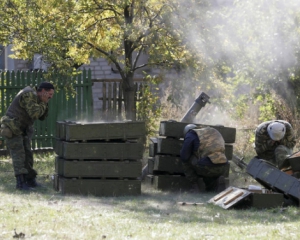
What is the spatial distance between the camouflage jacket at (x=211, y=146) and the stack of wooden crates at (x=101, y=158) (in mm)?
1066

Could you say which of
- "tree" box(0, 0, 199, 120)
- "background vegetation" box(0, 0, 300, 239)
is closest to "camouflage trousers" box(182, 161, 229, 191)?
"background vegetation" box(0, 0, 300, 239)

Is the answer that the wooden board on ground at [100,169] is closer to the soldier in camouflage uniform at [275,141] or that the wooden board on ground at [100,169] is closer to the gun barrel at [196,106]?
the gun barrel at [196,106]

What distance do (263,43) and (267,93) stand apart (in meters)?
1.72

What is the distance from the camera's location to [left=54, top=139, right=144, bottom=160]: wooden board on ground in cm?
1109

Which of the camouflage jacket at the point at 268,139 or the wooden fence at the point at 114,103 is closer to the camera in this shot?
the camouflage jacket at the point at 268,139

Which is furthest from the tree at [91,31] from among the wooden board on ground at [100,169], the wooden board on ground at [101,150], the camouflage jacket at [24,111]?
the wooden board on ground at [100,169]

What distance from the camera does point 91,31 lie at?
15867 mm

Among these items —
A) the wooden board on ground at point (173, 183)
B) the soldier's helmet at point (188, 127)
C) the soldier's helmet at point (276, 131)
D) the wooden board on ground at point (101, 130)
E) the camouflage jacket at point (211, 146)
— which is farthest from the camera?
the wooden board on ground at point (173, 183)

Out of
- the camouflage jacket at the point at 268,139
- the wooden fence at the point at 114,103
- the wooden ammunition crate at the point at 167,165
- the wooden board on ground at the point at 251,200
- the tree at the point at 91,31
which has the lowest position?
the wooden board on ground at the point at 251,200

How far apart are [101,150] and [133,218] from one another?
242 cm

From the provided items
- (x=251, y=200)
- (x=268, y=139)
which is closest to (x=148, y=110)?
(x=268, y=139)

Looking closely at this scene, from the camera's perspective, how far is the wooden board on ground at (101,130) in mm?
11078

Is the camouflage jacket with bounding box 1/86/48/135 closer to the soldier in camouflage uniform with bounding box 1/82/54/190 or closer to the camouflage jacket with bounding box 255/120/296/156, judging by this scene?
the soldier in camouflage uniform with bounding box 1/82/54/190

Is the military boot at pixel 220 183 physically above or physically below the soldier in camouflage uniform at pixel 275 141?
below
